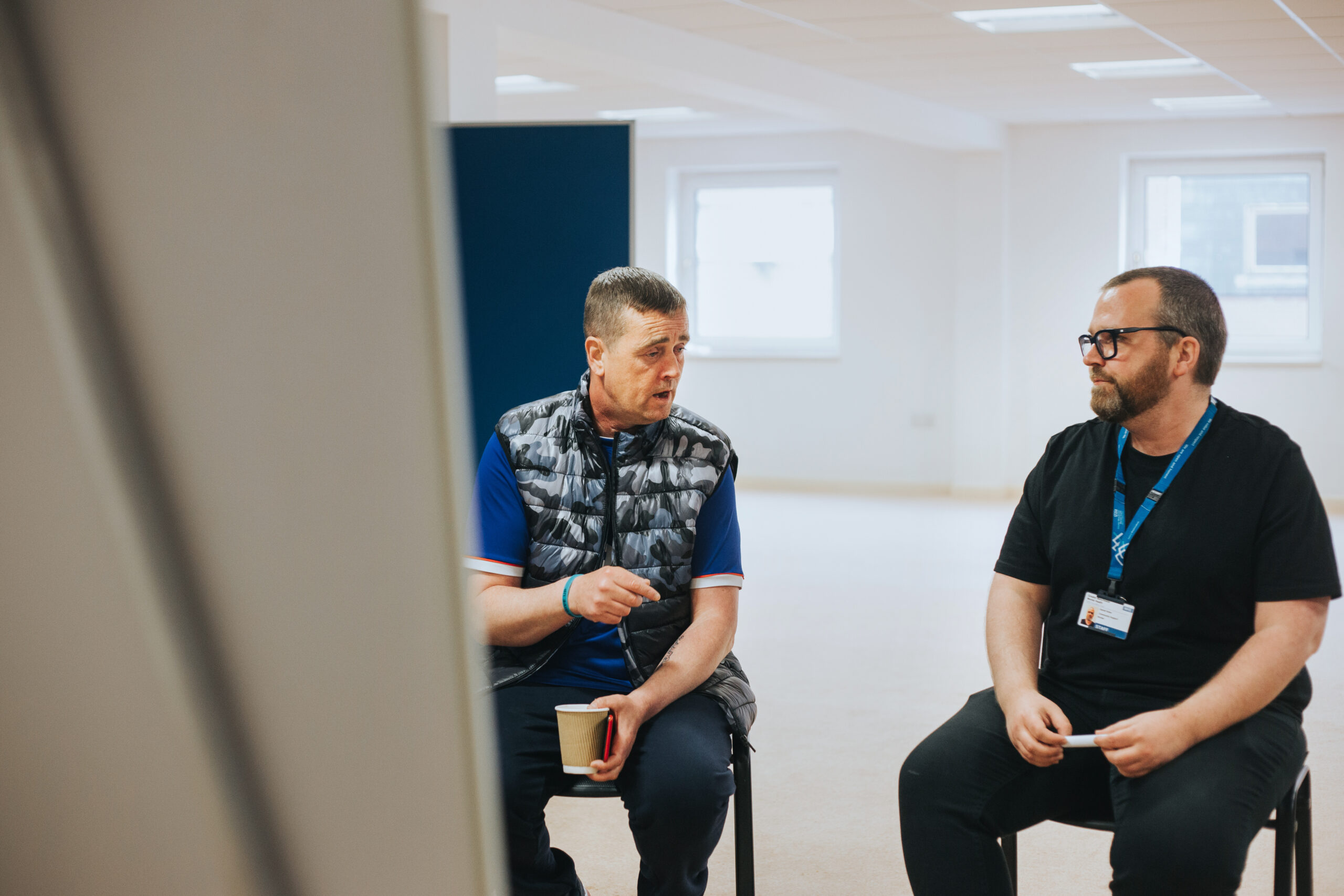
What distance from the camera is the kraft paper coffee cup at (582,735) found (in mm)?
1568

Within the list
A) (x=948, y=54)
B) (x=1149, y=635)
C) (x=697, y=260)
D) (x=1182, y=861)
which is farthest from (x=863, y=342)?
(x=1182, y=861)

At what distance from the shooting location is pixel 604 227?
125 inches

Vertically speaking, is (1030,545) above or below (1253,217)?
below

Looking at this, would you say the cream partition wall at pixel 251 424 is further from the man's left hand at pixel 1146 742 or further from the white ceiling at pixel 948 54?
the white ceiling at pixel 948 54

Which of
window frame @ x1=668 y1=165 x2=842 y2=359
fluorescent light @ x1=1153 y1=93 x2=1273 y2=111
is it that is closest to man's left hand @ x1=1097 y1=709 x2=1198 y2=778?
fluorescent light @ x1=1153 y1=93 x2=1273 y2=111

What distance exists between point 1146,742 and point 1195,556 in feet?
0.91

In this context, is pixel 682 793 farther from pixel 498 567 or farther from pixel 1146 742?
pixel 1146 742

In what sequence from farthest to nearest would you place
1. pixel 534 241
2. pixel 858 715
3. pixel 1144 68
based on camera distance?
pixel 1144 68
pixel 858 715
pixel 534 241

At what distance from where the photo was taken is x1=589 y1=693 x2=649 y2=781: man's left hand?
1616 mm

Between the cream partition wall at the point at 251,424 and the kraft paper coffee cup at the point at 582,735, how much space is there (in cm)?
135

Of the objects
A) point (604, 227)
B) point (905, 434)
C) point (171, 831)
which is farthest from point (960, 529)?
point (171, 831)

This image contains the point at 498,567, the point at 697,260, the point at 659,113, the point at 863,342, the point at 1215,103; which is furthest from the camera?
the point at 697,260

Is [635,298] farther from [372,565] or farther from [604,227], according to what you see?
[372,565]

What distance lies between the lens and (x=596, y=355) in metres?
1.86
